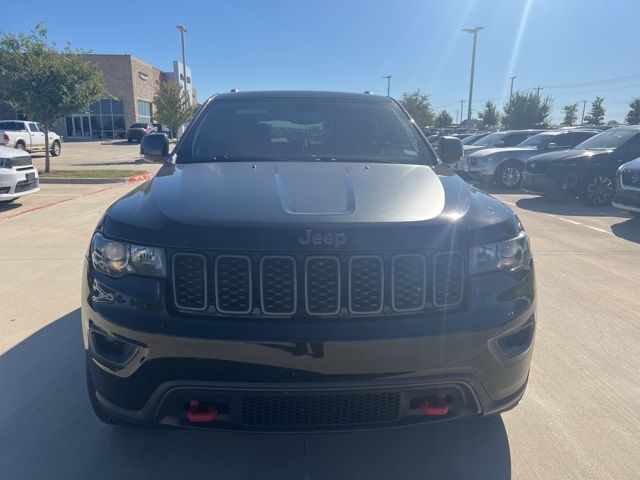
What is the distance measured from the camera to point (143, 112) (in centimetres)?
4903

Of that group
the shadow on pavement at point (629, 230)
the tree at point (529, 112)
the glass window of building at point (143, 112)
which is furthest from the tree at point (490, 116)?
the shadow on pavement at point (629, 230)

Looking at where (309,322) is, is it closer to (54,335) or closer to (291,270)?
(291,270)

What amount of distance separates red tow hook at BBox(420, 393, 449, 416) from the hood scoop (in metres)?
0.82

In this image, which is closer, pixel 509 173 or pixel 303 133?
pixel 303 133

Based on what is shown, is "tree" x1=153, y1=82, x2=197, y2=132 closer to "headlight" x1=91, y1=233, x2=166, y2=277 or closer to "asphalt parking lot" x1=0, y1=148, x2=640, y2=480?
"asphalt parking lot" x1=0, y1=148, x2=640, y2=480

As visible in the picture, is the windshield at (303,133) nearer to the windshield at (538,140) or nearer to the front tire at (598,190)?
the front tire at (598,190)

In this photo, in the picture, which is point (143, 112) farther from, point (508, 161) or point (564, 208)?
point (564, 208)

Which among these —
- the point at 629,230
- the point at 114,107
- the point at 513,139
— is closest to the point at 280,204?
the point at 629,230

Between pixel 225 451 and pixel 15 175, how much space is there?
826 centimetres

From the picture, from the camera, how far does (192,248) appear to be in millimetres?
2033

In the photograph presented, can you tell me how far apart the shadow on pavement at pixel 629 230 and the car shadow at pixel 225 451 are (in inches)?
239

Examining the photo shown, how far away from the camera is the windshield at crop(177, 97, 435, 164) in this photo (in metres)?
3.32

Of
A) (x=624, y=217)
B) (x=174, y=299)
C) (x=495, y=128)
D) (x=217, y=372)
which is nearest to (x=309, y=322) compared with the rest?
(x=217, y=372)

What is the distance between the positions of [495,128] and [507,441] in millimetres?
56759
